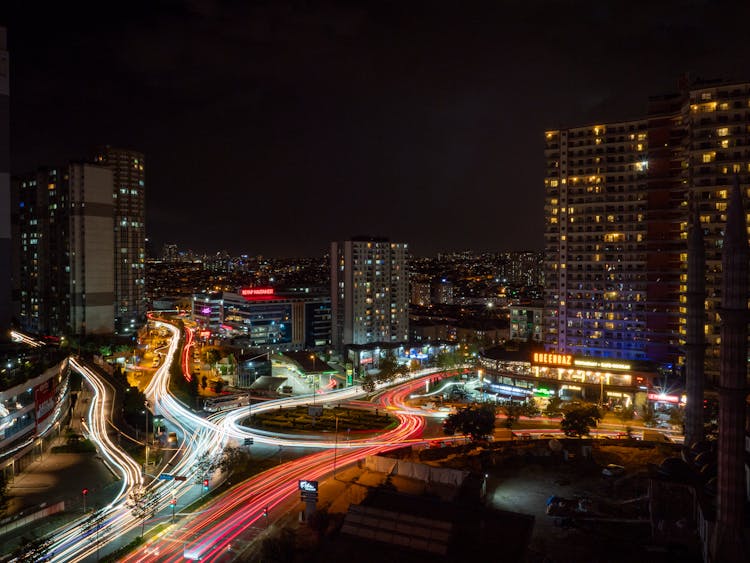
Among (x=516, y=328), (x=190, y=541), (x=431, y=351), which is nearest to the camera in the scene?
(x=190, y=541)

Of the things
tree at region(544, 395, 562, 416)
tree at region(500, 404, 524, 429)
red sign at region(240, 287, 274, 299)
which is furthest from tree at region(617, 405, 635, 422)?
red sign at region(240, 287, 274, 299)

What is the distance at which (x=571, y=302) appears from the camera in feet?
225

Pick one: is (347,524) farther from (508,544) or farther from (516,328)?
(516,328)

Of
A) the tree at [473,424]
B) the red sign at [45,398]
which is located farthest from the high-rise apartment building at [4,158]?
the tree at [473,424]

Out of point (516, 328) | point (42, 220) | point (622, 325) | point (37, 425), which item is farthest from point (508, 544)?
point (42, 220)

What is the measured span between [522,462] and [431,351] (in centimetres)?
5304

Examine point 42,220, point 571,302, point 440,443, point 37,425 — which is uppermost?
point 42,220

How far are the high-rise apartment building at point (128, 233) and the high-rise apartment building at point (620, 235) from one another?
2819 inches

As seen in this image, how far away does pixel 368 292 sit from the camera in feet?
314

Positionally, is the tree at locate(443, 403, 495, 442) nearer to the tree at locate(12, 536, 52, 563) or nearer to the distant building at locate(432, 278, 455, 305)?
the tree at locate(12, 536, 52, 563)

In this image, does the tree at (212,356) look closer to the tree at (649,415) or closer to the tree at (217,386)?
the tree at (217,386)

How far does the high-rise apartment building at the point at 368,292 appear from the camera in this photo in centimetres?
9469

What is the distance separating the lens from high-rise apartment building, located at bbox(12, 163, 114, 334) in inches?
3425

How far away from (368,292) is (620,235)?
42.4 meters
